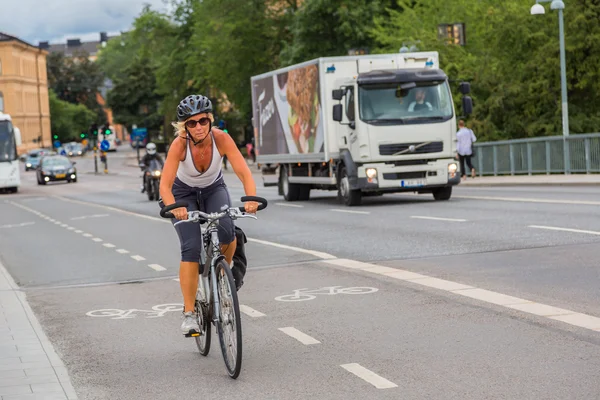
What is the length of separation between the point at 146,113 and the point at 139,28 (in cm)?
7501

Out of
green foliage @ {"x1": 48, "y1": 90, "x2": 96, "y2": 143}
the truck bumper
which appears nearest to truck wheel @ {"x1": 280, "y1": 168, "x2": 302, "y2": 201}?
the truck bumper

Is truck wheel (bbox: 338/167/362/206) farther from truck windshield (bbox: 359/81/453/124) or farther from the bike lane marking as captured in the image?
the bike lane marking

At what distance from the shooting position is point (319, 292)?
11.4m

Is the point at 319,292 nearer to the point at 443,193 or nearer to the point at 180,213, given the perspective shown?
the point at 180,213

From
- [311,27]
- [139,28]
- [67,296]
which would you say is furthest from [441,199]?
A: [139,28]

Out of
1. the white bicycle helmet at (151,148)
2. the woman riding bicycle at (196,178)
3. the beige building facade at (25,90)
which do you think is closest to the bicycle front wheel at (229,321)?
the woman riding bicycle at (196,178)

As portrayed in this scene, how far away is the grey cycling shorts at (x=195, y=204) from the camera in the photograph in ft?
26.5

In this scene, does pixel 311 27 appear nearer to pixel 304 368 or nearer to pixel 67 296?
pixel 67 296

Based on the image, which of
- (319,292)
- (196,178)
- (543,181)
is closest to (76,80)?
(543,181)

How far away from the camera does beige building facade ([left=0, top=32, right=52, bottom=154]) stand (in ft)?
532

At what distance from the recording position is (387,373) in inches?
283

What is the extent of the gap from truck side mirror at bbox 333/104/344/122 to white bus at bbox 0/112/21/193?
95.1 feet

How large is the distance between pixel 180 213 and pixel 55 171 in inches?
2420

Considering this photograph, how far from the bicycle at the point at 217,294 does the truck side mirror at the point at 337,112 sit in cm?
1754
